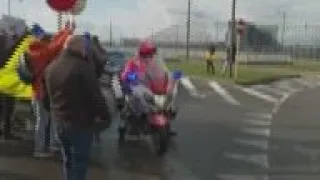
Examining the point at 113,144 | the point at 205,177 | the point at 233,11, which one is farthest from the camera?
the point at 233,11

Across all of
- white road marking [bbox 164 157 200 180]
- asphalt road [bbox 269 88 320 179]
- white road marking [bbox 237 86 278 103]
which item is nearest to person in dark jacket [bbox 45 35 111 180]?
white road marking [bbox 164 157 200 180]

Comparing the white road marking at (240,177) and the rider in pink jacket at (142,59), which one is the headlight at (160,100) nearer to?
the rider in pink jacket at (142,59)

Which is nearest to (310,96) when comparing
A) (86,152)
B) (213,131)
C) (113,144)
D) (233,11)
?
(233,11)

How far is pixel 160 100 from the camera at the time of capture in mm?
11836

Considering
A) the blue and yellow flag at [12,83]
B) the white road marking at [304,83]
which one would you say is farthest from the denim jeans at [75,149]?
the white road marking at [304,83]

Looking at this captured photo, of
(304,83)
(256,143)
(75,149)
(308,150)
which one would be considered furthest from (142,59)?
(304,83)

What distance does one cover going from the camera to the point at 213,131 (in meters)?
14.5

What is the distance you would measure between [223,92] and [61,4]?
467 inches

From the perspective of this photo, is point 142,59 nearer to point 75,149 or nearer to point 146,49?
point 146,49

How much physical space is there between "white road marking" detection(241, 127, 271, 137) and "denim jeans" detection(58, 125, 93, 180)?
718 cm

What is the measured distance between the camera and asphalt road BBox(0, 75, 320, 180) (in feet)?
32.7

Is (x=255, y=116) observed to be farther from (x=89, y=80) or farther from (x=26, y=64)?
(x=89, y=80)

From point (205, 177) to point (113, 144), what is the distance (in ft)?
10.1

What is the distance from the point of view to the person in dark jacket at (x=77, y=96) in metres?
7.05
